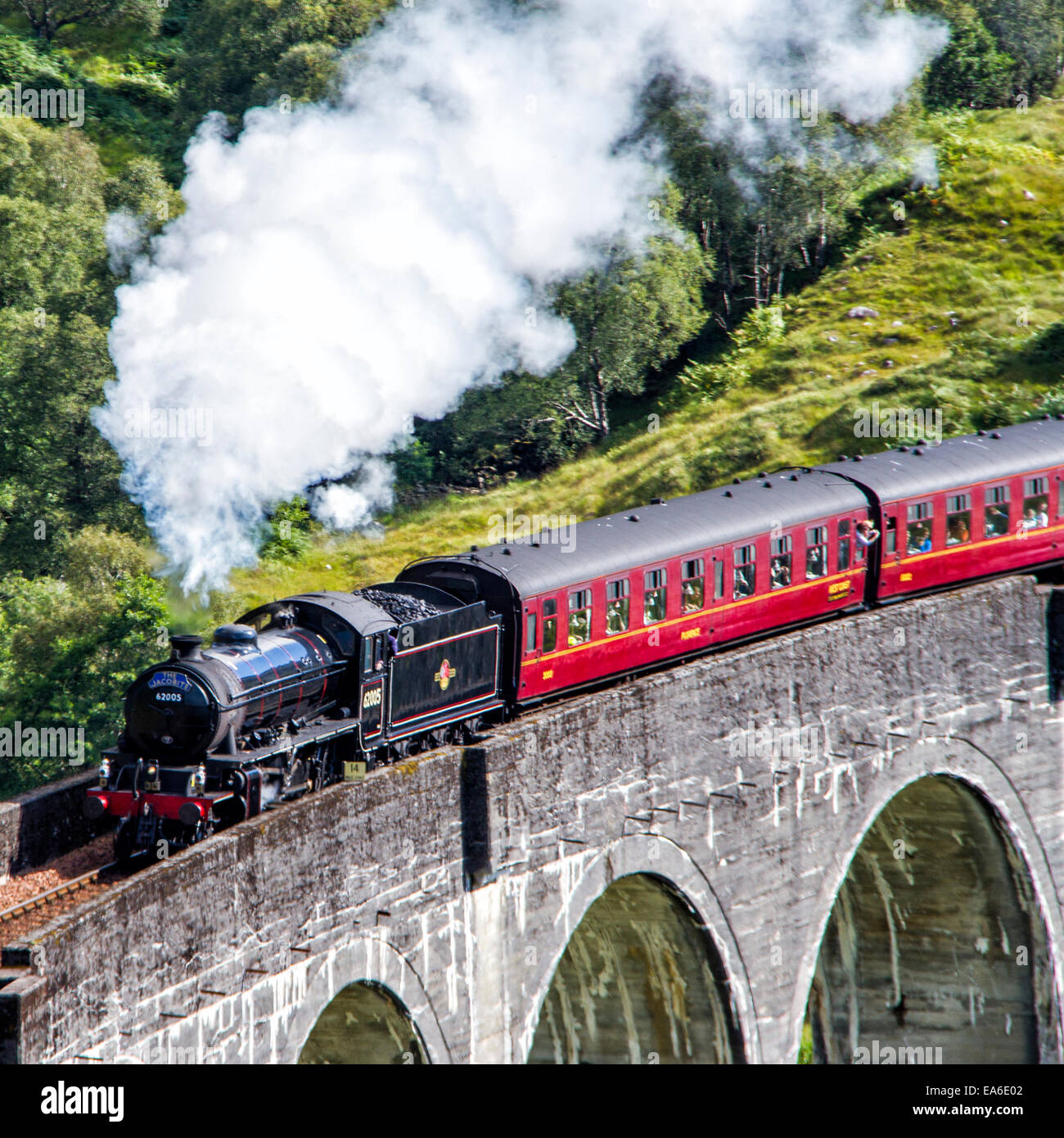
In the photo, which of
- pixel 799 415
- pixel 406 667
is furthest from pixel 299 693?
pixel 799 415

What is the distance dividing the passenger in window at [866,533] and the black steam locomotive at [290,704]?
8119 millimetres

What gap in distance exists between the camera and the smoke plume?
32.7 meters

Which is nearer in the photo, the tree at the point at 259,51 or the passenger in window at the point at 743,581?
the passenger in window at the point at 743,581

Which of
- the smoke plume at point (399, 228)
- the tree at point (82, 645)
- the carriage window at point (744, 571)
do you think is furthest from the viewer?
the tree at point (82, 645)

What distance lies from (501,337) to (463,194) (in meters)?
8.07

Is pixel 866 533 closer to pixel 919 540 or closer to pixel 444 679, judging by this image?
pixel 919 540

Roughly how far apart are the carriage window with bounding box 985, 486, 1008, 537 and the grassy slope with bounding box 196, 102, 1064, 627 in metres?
15.6

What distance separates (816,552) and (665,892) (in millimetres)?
7303

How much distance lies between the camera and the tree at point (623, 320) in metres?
48.1

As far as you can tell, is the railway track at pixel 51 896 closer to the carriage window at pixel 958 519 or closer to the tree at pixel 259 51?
the carriage window at pixel 958 519

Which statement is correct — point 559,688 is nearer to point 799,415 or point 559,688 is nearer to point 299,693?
point 299,693

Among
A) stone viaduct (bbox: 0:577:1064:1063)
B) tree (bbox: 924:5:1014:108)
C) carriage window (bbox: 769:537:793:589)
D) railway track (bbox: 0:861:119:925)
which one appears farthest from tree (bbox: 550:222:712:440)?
railway track (bbox: 0:861:119:925)

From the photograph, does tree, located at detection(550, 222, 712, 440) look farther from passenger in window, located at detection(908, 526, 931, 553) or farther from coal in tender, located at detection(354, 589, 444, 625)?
coal in tender, located at detection(354, 589, 444, 625)

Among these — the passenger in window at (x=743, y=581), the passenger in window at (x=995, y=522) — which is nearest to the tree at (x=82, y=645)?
the passenger in window at (x=743, y=581)
